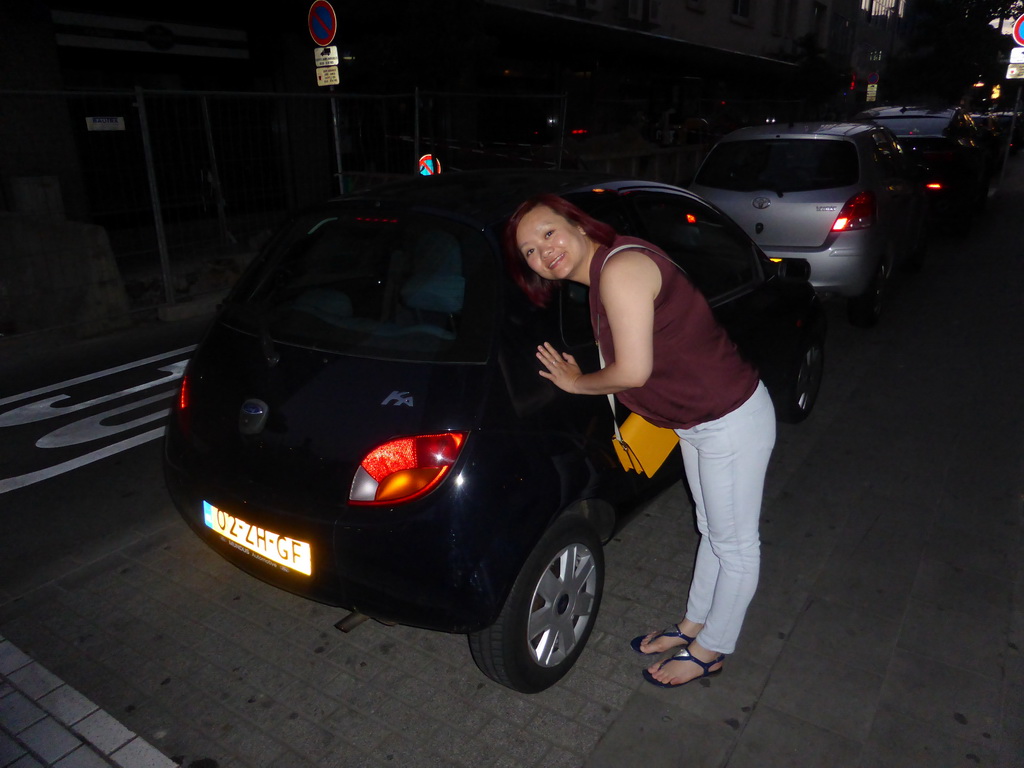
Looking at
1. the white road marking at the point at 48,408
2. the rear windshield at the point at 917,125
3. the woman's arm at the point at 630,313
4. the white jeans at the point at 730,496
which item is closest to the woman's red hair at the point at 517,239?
the woman's arm at the point at 630,313

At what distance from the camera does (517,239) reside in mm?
2369

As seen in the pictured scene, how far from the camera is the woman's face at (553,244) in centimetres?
229

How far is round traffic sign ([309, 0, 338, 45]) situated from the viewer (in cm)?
892

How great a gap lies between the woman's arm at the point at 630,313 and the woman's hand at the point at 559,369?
0.50 feet

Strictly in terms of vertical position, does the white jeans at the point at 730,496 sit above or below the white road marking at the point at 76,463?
above

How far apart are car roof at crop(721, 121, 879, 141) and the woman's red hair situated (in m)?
5.30

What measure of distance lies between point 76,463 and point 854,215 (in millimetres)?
6194

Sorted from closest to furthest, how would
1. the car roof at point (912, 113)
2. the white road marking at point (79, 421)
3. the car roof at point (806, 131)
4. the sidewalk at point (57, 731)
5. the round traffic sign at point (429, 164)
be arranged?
the sidewalk at point (57, 731) → the white road marking at point (79, 421) → the car roof at point (806, 131) → the round traffic sign at point (429, 164) → the car roof at point (912, 113)

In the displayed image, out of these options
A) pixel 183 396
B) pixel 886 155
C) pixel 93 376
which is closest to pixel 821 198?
pixel 886 155

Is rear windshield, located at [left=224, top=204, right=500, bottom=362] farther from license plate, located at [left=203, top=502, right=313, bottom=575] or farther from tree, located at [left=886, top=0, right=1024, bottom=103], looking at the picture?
tree, located at [left=886, top=0, right=1024, bottom=103]

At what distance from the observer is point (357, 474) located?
2430mm

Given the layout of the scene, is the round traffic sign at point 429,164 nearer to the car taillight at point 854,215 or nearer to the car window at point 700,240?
the car taillight at point 854,215

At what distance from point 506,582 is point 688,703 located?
3.01 feet

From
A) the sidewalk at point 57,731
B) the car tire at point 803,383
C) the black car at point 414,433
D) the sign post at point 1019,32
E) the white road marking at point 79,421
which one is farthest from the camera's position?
the sign post at point 1019,32
